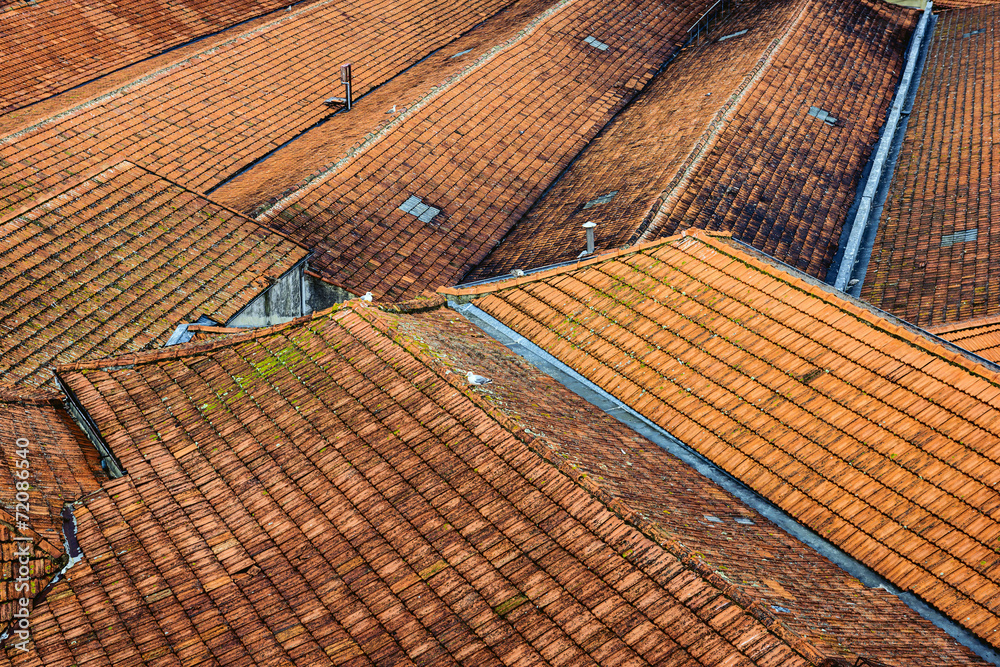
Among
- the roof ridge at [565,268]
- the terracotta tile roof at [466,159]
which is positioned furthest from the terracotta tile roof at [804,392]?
the terracotta tile roof at [466,159]

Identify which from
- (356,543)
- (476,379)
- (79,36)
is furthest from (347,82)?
(356,543)

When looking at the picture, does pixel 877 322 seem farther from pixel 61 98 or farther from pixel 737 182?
pixel 61 98

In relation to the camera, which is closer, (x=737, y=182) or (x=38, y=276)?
(x=38, y=276)

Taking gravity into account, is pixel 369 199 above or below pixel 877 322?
below

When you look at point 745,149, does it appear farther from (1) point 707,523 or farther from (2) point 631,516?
(2) point 631,516

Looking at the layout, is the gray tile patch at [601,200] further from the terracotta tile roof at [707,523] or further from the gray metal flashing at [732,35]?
the gray metal flashing at [732,35]

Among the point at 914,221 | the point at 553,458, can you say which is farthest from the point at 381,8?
the point at 553,458
